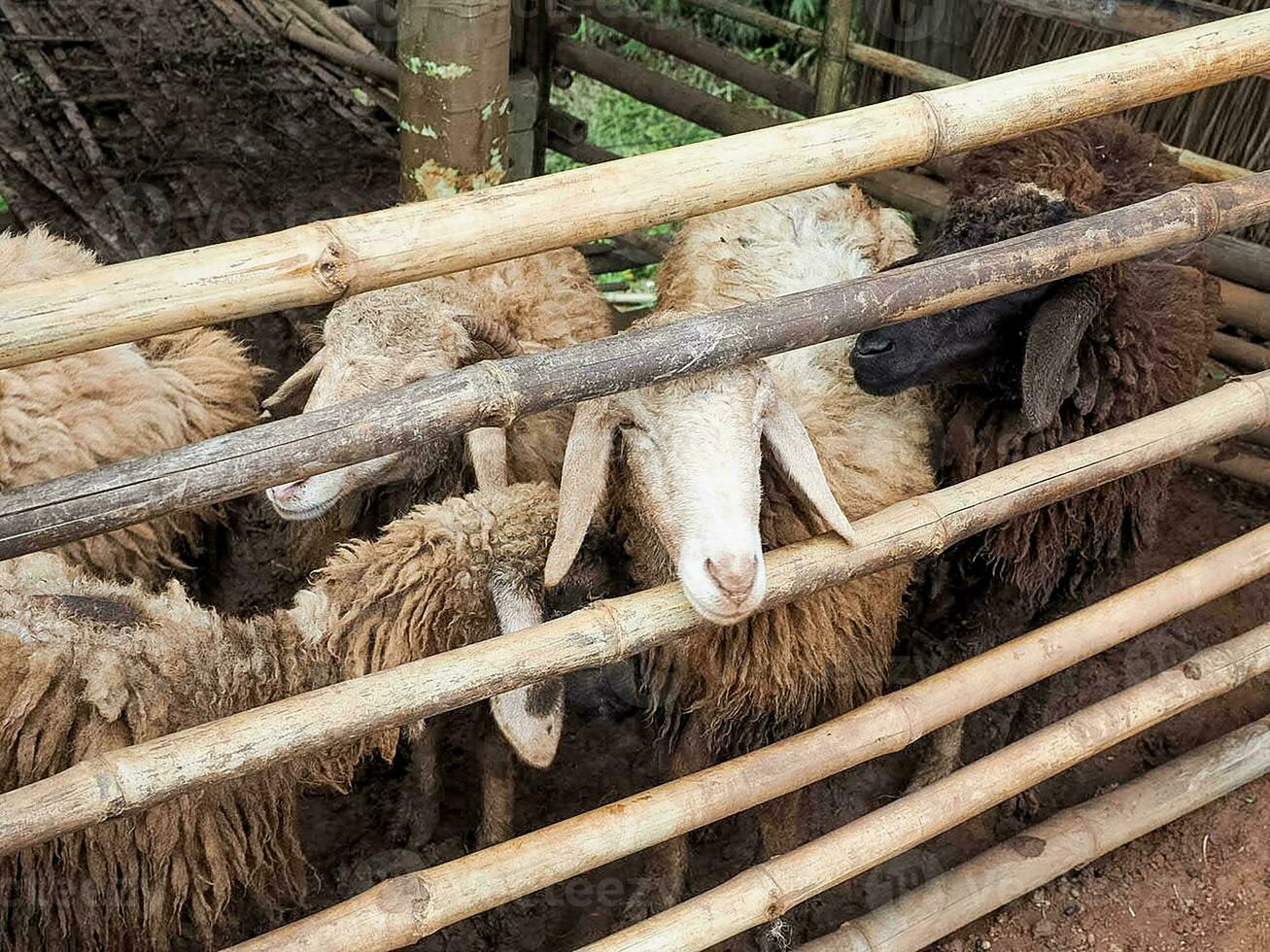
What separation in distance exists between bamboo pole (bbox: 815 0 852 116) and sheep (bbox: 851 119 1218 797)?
1595mm

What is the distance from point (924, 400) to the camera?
382 cm

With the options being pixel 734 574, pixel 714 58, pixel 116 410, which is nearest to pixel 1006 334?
pixel 734 574

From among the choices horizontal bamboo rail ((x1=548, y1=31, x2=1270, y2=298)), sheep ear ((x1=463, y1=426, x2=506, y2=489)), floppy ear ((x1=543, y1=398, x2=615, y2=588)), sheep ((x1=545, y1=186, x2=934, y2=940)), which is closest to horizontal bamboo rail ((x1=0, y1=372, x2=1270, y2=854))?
sheep ((x1=545, y1=186, x2=934, y2=940))

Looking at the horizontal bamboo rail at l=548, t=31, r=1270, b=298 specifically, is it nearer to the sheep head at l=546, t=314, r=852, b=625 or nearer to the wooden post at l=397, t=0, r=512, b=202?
the wooden post at l=397, t=0, r=512, b=202

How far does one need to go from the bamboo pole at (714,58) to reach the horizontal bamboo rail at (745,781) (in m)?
3.31

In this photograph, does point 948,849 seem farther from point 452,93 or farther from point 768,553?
point 452,93

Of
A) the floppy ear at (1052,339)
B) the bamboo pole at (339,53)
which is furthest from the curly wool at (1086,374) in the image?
the bamboo pole at (339,53)

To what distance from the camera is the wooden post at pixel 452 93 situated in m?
3.80

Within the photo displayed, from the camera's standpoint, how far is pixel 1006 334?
11.6 ft

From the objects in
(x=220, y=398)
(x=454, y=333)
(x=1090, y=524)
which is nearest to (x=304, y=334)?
(x=220, y=398)

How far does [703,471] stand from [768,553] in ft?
0.79

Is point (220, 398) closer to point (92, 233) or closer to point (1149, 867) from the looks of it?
point (92, 233)

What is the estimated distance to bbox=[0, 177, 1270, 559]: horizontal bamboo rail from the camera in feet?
6.56

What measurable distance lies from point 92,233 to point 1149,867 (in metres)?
4.98
